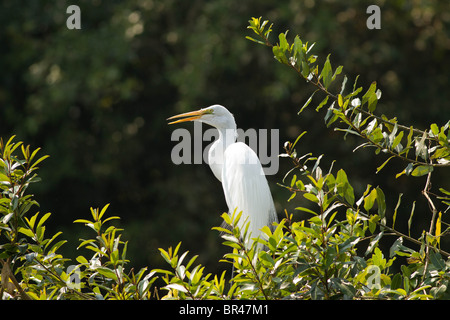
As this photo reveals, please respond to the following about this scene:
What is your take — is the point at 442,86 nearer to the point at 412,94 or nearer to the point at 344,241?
the point at 412,94

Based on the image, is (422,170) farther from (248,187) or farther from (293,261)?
(248,187)

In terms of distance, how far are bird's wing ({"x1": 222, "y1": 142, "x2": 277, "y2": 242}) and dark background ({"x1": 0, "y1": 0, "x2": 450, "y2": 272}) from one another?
2.23 metres

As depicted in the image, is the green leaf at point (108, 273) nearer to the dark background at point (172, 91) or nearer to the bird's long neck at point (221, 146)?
the bird's long neck at point (221, 146)

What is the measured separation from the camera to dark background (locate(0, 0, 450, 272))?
17.8 ft

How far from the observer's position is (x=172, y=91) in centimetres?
635

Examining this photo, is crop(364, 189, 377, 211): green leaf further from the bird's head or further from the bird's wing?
the bird's head

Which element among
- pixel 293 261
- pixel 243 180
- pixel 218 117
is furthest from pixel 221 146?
pixel 293 261

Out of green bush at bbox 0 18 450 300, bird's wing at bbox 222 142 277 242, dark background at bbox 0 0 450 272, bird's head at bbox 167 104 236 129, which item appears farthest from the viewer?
dark background at bbox 0 0 450 272

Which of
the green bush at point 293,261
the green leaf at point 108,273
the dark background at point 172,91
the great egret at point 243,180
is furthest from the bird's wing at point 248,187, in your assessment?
the dark background at point 172,91

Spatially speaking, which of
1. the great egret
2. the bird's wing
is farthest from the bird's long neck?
the bird's wing

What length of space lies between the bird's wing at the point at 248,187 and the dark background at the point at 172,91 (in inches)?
87.8

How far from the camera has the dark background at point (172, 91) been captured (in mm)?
5426

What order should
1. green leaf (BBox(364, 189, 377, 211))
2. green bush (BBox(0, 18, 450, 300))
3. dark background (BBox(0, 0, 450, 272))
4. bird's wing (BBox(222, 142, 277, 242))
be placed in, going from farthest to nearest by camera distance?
dark background (BBox(0, 0, 450, 272))
bird's wing (BBox(222, 142, 277, 242))
green leaf (BBox(364, 189, 377, 211))
green bush (BBox(0, 18, 450, 300))

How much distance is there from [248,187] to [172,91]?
11.8ft
